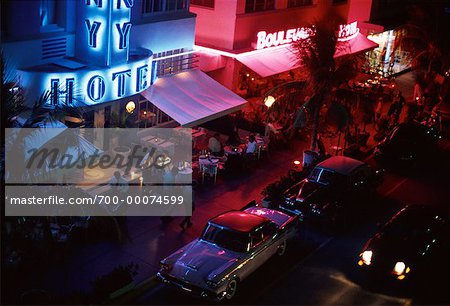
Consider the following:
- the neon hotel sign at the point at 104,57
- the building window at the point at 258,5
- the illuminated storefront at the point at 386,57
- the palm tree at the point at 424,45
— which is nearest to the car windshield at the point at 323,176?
the neon hotel sign at the point at 104,57

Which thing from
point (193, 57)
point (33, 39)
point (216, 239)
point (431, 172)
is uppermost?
point (33, 39)

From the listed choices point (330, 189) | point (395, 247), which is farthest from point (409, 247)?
point (330, 189)

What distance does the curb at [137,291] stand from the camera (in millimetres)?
14773

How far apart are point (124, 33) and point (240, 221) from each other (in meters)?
7.27

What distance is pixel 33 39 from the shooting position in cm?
1834

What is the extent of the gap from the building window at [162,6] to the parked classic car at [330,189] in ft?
26.7

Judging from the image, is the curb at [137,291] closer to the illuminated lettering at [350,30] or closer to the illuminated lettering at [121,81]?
the illuminated lettering at [121,81]

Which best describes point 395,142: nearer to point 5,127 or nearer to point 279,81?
point 279,81

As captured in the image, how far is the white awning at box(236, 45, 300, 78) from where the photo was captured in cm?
2748

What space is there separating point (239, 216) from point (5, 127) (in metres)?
6.54

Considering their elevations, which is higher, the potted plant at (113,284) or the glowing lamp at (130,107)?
the glowing lamp at (130,107)

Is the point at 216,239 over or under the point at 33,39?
under

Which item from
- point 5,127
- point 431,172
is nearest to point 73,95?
point 5,127

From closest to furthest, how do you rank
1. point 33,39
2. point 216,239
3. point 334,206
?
point 216,239
point 33,39
point 334,206
